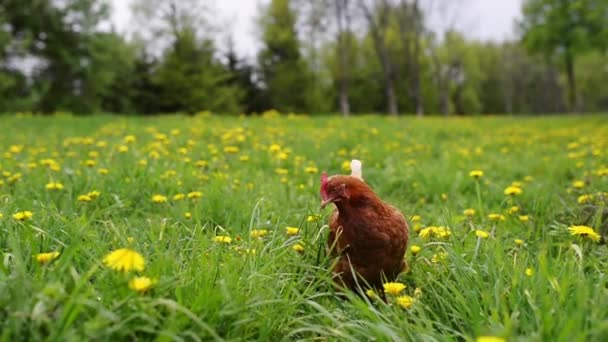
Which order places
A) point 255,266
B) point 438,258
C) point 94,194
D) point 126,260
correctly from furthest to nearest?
1. point 94,194
2. point 438,258
3. point 255,266
4. point 126,260

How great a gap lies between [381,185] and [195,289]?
10.2 ft

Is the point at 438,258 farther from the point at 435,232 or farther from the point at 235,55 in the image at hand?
the point at 235,55

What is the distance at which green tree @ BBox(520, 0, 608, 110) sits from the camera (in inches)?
711

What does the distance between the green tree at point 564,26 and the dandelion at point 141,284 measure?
64.8ft

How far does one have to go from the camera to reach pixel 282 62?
29.0 meters

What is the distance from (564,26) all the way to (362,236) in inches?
910

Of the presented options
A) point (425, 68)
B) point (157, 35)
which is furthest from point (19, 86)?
point (425, 68)

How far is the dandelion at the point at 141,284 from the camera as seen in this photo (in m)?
1.29

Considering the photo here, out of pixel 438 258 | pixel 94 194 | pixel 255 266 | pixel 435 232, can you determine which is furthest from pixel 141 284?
pixel 94 194

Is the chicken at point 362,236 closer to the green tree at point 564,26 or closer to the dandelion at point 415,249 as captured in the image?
the dandelion at point 415,249

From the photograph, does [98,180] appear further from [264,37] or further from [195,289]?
[264,37]

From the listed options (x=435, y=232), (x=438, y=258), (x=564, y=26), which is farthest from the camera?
(x=564, y=26)

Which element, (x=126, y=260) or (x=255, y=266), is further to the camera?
(x=255, y=266)

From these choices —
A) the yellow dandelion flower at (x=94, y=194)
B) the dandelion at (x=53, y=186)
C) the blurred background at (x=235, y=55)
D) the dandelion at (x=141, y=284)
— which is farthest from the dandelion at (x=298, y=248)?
the blurred background at (x=235, y=55)
